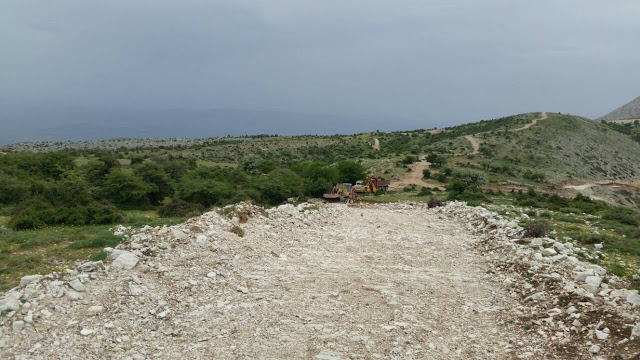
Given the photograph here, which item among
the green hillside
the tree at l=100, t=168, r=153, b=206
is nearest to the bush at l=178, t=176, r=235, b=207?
the tree at l=100, t=168, r=153, b=206

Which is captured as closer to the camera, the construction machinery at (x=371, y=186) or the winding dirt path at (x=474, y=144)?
the construction machinery at (x=371, y=186)

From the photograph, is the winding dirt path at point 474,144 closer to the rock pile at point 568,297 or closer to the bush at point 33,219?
the rock pile at point 568,297

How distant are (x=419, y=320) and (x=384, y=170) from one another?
128 ft

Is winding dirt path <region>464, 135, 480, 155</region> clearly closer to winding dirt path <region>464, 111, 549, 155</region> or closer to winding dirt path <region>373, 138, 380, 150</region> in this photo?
winding dirt path <region>464, 111, 549, 155</region>

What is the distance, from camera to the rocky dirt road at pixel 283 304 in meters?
7.54

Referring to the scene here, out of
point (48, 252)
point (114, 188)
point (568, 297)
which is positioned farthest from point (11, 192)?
point (568, 297)

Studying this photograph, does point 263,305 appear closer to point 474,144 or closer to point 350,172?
point 350,172

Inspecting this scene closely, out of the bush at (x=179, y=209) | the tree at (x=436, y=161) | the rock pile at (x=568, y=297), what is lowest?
the bush at (x=179, y=209)

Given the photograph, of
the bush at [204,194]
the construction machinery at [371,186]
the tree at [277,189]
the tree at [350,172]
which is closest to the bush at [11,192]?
the bush at [204,194]

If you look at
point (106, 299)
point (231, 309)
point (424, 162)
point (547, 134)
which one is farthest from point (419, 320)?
point (547, 134)

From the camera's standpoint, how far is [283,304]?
9438 mm

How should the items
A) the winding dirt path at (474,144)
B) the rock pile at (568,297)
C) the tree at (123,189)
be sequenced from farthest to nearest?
the winding dirt path at (474,144)
the tree at (123,189)
the rock pile at (568,297)

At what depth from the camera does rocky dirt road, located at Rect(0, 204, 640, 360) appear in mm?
7543

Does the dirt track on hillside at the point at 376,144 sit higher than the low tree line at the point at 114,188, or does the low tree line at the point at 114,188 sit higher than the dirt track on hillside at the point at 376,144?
A: the dirt track on hillside at the point at 376,144
